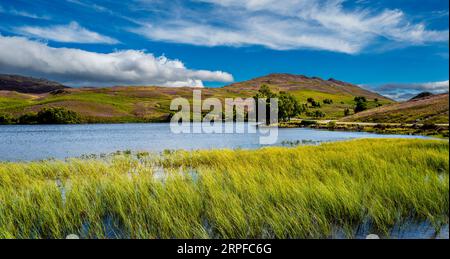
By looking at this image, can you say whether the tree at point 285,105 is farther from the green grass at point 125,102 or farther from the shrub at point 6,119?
the shrub at point 6,119

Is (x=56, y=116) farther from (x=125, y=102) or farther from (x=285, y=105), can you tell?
(x=125, y=102)

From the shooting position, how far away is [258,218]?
7414mm

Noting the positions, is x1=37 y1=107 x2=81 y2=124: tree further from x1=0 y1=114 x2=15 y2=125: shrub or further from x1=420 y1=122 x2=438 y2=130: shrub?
x1=420 y1=122 x2=438 y2=130: shrub


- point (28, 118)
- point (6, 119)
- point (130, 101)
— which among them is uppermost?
Answer: point (130, 101)

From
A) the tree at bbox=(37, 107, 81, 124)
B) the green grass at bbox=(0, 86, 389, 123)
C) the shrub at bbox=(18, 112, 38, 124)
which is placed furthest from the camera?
the green grass at bbox=(0, 86, 389, 123)

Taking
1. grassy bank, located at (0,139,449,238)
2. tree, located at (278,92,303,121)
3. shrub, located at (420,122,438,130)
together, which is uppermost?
tree, located at (278,92,303,121)

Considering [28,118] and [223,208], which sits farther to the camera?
[28,118]

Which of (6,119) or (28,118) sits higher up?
(28,118)

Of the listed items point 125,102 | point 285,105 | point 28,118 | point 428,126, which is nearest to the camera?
point 428,126

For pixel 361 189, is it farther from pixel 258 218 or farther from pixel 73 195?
pixel 73 195

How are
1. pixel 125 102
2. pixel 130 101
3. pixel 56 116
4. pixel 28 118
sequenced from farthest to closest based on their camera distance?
pixel 130 101
pixel 125 102
pixel 56 116
pixel 28 118

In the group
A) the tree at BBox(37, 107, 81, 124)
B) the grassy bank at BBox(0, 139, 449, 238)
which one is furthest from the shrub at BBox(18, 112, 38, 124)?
the grassy bank at BBox(0, 139, 449, 238)

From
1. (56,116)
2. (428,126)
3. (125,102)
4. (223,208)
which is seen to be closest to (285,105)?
(428,126)
